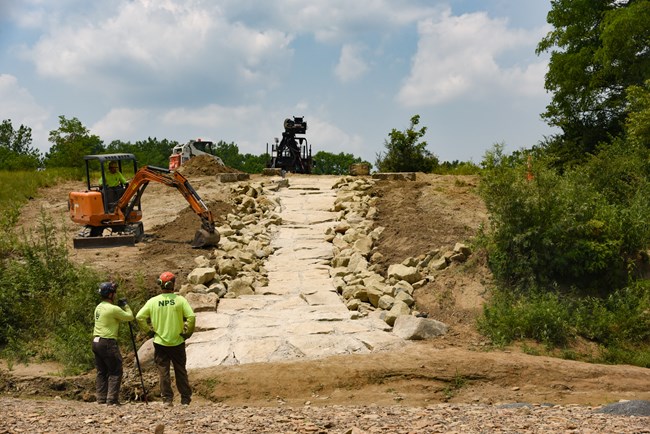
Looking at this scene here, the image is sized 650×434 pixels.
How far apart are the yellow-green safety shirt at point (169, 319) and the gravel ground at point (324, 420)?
94 centimetres

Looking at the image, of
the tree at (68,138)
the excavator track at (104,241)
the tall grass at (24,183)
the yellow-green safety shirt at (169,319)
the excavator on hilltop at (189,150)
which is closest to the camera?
the yellow-green safety shirt at (169,319)

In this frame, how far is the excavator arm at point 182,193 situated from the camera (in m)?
15.3

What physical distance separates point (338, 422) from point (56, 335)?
6.48 metres

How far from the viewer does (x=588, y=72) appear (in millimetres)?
24469

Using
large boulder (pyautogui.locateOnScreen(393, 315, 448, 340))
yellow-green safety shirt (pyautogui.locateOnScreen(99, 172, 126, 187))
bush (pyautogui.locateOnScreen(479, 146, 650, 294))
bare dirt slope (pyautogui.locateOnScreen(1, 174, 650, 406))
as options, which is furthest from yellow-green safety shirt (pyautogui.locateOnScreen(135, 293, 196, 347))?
yellow-green safety shirt (pyautogui.locateOnScreen(99, 172, 126, 187))

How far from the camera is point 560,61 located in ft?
81.5

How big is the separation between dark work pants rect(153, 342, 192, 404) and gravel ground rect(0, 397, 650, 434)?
0.76 metres

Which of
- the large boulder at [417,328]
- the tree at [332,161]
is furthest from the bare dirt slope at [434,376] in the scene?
the tree at [332,161]

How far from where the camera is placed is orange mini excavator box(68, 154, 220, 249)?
15.4 m

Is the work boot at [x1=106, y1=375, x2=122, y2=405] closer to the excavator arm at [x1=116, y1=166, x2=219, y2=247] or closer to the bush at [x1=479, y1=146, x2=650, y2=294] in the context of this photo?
the bush at [x1=479, y1=146, x2=650, y2=294]

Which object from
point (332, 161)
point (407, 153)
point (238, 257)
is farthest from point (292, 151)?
point (332, 161)

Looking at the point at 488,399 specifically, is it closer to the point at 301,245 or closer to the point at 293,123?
the point at 301,245

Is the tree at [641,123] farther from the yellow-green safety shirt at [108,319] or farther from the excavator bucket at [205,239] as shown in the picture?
the yellow-green safety shirt at [108,319]

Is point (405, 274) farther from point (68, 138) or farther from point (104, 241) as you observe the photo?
point (68, 138)
